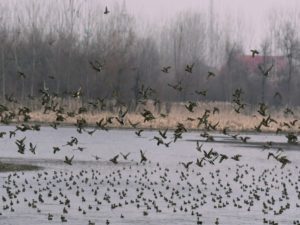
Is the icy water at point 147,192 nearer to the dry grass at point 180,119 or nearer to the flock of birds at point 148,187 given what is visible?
the flock of birds at point 148,187

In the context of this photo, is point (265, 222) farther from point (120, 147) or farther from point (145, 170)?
point (120, 147)

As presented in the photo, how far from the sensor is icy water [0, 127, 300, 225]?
1808 centimetres

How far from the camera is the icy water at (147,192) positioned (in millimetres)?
18080

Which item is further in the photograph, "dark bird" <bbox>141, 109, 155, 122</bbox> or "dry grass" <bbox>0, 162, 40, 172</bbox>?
"dry grass" <bbox>0, 162, 40, 172</bbox>

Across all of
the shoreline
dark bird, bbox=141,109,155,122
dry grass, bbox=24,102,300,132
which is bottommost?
dry grass, bbox=24,102,300,132

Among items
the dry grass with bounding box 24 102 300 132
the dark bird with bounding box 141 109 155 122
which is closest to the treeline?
the dry grass with bounding box 24 102 300 132

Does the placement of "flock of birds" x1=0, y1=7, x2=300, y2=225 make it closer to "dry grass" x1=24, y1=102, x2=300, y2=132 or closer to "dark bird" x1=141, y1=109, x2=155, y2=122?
"dark bird" x1=141, y1=109, x2=155, y2=122

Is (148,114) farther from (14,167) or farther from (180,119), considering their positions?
(180,119)

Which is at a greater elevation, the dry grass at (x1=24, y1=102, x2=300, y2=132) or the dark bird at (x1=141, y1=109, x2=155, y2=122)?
the dark bird at (x1=141, y1=109, x2=155, y2=122)

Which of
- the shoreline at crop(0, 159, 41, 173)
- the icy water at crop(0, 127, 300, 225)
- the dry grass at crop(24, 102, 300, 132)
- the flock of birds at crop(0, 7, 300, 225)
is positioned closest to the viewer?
the flock of birds at crop(0, 7, 300, 225)

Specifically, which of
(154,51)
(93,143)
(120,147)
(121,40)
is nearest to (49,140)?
(93,143)

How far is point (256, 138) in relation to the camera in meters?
55.3

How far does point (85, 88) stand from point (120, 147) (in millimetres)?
30294

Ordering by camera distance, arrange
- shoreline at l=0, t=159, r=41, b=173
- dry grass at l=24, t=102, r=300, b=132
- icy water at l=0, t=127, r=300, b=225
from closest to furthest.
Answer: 1. icy water at l=0, t=127, r=300, b=225
2. shoreline at l=0, t=159, r=41, b=173
3. dry grass at l=24, t=102, r=300, b=132
